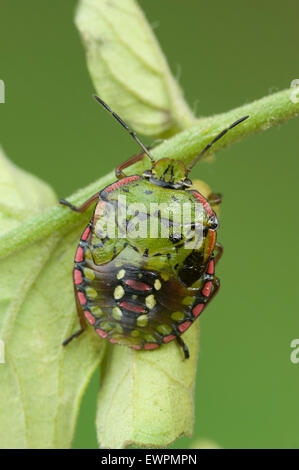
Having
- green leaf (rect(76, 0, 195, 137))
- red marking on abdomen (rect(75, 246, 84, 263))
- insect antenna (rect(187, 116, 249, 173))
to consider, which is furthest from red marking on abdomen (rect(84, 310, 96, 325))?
green leaf (rect(76, 0, 195, 137))

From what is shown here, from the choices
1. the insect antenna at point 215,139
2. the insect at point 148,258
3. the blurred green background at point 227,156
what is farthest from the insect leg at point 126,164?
the blurred green background at point 227,156

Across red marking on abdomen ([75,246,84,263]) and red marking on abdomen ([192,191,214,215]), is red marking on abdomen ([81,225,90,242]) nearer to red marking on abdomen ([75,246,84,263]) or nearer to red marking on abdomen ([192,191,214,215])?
red marking on abdomen ([75,246,84,263])

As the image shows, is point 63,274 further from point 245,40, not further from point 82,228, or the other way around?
point 245,40

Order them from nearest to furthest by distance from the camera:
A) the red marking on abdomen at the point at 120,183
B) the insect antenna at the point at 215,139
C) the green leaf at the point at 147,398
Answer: the green leaf at the point at 147,398 → the insect antenna at the point at 215,139 → the red marking on abdomen at the point at 120,183

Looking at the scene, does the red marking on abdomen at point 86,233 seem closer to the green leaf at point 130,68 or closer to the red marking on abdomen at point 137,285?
the red marking on abdomen at point 137,285

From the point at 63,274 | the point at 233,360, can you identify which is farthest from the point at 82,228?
the point at 233,360
